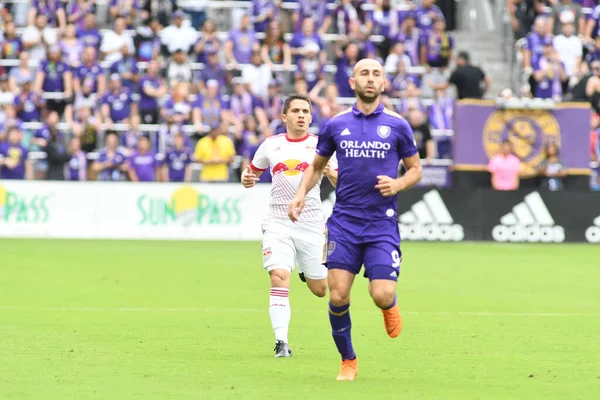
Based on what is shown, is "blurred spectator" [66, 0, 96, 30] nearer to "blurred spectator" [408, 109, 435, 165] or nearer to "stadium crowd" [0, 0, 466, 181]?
"stadium crowd" [0, 0, 466, 181]

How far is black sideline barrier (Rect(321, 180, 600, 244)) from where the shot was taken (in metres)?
25.8

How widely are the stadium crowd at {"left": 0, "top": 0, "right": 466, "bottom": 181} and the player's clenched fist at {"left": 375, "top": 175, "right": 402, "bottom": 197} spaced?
17.4m

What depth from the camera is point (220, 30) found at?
30.8 meters

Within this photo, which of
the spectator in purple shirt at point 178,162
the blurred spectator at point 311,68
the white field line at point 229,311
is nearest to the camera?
the white field line at point 229,311

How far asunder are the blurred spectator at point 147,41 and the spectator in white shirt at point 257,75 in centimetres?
207

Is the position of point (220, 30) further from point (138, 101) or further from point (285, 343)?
point (285, 343)

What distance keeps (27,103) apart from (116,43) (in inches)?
101

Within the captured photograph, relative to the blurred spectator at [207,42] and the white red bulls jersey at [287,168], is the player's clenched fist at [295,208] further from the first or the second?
the blurred spectator at [207,42]

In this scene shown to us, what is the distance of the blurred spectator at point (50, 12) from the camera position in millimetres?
28656

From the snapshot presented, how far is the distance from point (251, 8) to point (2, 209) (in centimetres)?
822

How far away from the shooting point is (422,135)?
2741 cm

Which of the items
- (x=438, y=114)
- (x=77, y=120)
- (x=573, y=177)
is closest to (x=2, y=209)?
(x=77, y=120)

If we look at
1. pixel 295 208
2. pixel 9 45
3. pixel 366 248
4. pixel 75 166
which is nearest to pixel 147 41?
pixel 9 45

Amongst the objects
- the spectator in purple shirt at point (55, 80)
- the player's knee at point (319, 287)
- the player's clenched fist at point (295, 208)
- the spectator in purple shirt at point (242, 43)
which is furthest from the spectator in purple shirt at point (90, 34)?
the player's clenched fist at point (295, 208)
